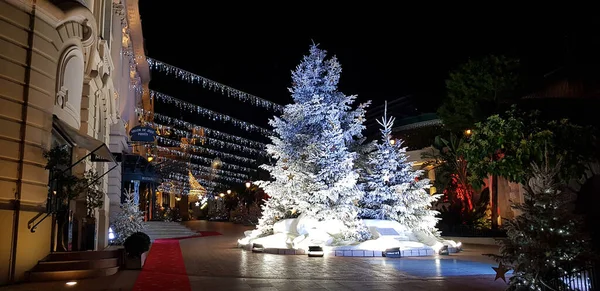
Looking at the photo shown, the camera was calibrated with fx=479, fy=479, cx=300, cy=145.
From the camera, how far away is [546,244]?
7996mm

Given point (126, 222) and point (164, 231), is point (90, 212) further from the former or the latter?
point (164, 231)

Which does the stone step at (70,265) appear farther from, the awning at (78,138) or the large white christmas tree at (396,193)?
the large white christmas tree at (396,193)

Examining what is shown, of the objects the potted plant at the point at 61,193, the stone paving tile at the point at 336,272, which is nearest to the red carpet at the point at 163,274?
the stone paving tile at the point at 336,272

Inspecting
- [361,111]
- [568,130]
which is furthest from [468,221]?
[568,130]

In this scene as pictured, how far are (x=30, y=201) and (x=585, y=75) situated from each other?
14281 millimetres

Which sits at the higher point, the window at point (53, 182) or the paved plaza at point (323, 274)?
the window at point (53, 182)

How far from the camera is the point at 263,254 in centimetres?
1702

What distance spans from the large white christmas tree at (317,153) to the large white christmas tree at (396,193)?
854 mm

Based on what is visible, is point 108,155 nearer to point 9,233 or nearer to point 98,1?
point 9,233

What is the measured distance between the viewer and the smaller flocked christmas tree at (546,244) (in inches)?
311

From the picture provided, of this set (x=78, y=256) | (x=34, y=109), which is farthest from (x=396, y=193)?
(x=34, y=109)

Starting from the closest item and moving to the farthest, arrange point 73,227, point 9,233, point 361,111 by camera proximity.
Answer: point 9,233 → point 73,227 → point 361,111

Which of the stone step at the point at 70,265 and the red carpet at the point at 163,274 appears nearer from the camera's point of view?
the red carpet at the point at 163,274

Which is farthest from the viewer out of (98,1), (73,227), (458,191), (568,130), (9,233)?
(458,191)
